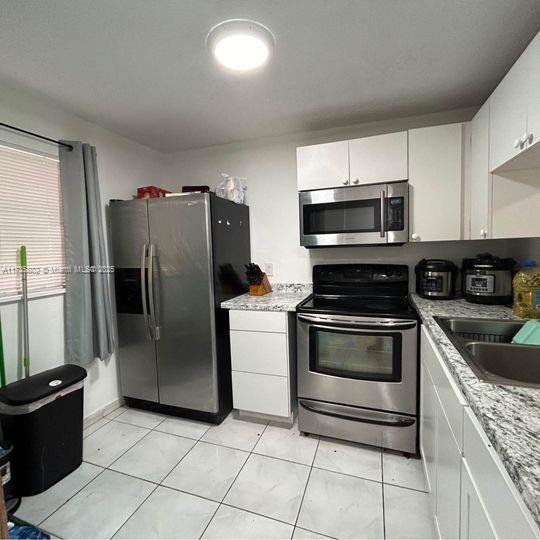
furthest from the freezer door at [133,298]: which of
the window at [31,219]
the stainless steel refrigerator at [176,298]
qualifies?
the window at [31,219]

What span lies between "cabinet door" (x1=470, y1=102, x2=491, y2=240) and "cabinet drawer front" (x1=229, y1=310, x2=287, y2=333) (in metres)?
1.30

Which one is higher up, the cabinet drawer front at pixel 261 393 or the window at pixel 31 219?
the window at pixel 31 219

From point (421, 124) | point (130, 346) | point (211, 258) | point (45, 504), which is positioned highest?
point (421, 124)

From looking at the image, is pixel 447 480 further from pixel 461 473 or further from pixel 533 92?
pixel 533 92

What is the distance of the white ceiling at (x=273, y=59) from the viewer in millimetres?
1191

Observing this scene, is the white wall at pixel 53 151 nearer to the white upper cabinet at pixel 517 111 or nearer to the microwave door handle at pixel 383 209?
the microwave door handle at pixel 383 209

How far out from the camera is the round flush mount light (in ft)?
4.18

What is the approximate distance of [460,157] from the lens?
1.82m

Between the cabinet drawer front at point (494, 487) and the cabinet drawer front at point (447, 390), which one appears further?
the cabinet drawer front at point (447, 390)

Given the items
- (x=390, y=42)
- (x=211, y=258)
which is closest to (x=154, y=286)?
(x=211, y=258)

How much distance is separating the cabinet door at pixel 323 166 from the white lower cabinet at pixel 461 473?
1.22 metres

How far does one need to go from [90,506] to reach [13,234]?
1.61 m

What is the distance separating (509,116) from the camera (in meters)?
1.32

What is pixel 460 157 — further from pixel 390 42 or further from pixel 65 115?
pixel 65 115
